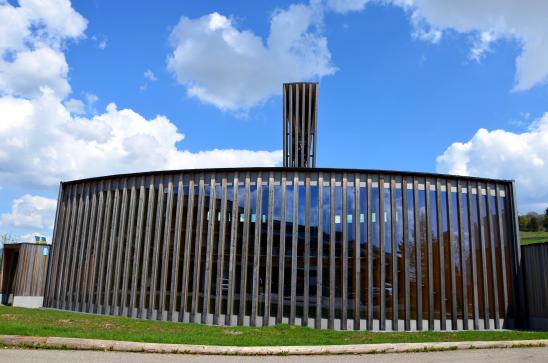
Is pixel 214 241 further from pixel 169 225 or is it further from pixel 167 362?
pixel 167 362

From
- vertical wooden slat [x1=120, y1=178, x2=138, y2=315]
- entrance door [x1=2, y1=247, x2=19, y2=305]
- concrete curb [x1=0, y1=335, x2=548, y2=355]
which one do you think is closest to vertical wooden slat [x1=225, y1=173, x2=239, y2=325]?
vertical wooden slat [x1=120, y1=178, x2=138, y2=315]

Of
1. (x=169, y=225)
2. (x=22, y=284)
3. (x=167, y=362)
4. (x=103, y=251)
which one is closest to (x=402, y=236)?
(x=169, y=225)

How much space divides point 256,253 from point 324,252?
353cm

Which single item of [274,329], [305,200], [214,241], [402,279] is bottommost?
[274,329]

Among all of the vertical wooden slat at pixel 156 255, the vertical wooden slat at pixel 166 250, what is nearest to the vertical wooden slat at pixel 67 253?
the vertical wooden slat at pixel 156 255

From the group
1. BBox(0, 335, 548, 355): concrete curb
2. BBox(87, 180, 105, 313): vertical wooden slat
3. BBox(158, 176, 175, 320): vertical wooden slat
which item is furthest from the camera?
BBox(87, 180, 105, 313): vertical wooden slat

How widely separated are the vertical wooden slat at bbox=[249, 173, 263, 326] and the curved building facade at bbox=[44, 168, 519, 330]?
5 cm

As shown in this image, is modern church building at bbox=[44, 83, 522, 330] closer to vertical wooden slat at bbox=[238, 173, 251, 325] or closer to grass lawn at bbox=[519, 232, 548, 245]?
vertical wooden slat at bbox=[238, 173, 251, 325]

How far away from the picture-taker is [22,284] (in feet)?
94.8

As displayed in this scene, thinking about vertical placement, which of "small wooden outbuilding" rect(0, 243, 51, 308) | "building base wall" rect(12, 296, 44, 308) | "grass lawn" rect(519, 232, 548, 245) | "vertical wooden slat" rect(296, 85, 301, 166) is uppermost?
"vertical wooden slat" rect(296, 85, 301, 166)

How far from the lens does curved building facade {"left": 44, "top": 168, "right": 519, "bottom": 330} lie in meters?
21.9

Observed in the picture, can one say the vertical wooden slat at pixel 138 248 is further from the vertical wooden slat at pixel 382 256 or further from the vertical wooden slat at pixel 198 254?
the vertical wooden slat at pixel 382 256

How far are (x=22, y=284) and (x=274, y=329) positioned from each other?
1973cm

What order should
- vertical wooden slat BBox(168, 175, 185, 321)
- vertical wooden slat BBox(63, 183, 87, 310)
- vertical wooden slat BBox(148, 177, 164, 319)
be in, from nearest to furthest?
1. vertical wooden slat BBox(168, 175, 185, 321)
2. vertical wooden slat BBox(148, 177, 164, 319)
3. vertical wooden slat BBox(63, 183, 87, 310)
